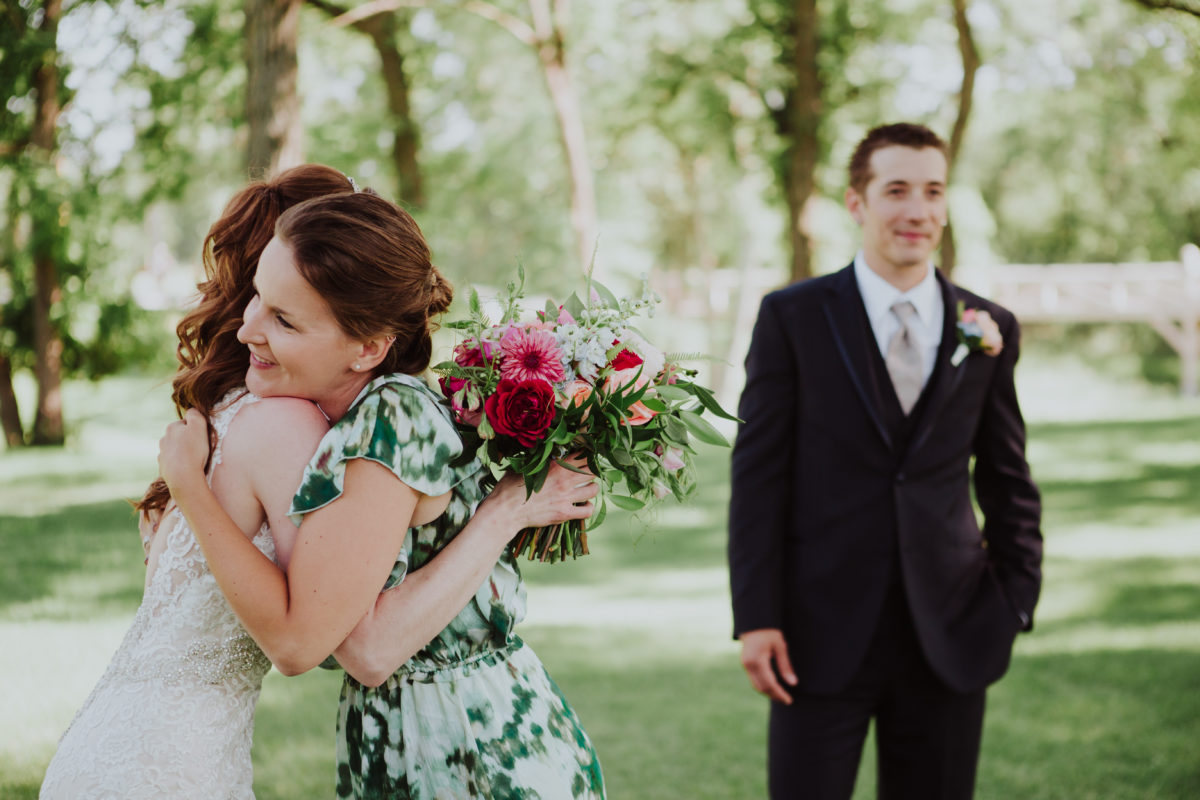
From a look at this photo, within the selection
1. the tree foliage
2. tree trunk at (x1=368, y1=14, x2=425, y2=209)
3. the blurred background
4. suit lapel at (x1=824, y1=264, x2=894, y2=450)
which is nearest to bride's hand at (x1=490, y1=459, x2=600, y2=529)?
the blurred background

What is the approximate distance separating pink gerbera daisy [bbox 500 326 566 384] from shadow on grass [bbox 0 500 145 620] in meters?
6.31

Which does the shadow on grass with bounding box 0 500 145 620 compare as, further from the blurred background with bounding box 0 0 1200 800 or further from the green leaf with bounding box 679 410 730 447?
the green leaf with bounding box 679 410 730 447

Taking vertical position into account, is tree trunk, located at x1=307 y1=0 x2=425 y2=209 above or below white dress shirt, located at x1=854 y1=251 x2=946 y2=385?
above

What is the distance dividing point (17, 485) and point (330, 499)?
1263cm

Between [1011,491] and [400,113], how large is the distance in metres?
15.3

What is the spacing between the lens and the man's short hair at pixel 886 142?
3504 mm

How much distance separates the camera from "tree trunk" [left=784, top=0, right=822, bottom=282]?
1350cm

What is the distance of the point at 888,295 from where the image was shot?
3.46m

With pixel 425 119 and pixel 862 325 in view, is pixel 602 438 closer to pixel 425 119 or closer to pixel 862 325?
pixel 862 325

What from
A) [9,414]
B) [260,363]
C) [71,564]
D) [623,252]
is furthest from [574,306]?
[623,252]

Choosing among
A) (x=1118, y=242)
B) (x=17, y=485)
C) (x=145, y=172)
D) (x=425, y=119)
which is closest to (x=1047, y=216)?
(x=1118, y=242)

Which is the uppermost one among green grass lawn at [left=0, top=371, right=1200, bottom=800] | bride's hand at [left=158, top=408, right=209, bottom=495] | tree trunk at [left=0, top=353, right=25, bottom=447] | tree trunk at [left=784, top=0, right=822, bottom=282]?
tree trunk at [left=784, top=0, right=822, bottom=282]

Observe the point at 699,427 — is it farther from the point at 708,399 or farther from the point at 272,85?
the point at 272,85

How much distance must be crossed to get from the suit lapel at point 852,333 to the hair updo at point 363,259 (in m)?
1.67
